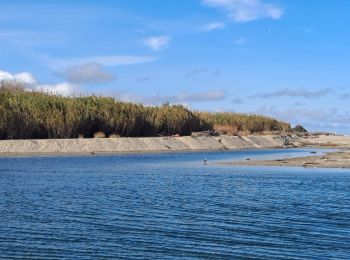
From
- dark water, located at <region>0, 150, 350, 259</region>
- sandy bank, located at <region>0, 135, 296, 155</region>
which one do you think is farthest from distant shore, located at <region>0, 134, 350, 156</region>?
dark water, located at <region>0, 150, 350, 259</region>

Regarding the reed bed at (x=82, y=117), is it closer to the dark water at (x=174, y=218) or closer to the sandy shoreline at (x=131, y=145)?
the sandy shoreline at (x=131, y=145)

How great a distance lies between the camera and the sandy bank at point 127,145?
→ 60938mm

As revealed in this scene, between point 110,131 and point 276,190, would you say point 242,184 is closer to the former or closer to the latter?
point 276,190

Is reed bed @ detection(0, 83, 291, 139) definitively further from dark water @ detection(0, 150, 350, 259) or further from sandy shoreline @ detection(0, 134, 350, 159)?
dark water @ detection(0, 150, 350, 259)

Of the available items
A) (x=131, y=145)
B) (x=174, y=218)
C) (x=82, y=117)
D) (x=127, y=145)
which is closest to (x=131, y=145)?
(x=131, y=145)

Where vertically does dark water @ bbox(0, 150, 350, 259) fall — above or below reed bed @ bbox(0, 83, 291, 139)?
below

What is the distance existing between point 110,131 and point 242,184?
45683mm

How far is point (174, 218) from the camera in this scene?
64.2ft

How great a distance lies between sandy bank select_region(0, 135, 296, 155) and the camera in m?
60.9

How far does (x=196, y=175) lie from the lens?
123ft

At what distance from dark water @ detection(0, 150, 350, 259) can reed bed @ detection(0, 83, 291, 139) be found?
32.4 m

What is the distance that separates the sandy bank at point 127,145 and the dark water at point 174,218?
27.4 meters

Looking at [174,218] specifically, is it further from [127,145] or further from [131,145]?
[131,145]

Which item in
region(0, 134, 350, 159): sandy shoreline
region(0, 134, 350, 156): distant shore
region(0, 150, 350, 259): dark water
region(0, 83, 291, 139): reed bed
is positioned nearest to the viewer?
region(0, 150, 350, 259): dark water
